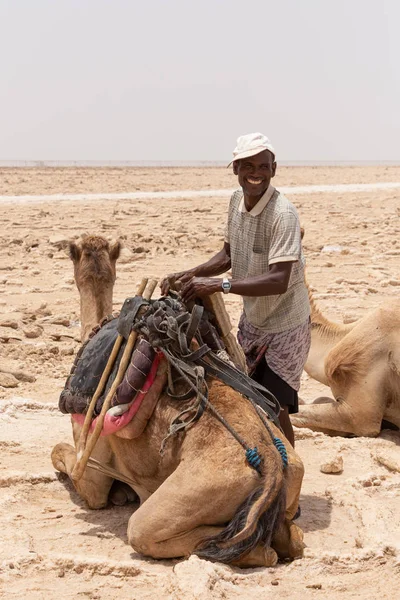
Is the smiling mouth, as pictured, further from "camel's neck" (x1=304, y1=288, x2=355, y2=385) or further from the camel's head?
"camel's neck" (x1=304, y1=288, x2=355, y2=385)

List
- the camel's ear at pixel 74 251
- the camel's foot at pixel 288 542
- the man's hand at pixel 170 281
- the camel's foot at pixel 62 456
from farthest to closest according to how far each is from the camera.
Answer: the camel's ear at pixel 74 251 < the camel's foot at pixel 62 456 < the man's hand at pixel 170 281 < the camel's foot at pixel 288 542

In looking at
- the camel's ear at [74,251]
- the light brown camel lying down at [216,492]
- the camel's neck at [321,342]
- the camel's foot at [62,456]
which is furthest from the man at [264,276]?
the camel's neck at [321,342]

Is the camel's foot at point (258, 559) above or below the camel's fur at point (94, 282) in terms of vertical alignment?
below

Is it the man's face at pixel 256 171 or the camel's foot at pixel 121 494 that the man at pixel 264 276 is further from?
the camel's foot at pixel 121 494

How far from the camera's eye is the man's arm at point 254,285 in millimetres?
4793

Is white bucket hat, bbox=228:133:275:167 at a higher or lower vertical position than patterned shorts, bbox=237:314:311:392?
higher

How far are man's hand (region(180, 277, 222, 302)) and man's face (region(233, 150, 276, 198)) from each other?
554mm

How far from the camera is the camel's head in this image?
581cm

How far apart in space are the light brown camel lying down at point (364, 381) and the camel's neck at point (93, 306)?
76.4 inches

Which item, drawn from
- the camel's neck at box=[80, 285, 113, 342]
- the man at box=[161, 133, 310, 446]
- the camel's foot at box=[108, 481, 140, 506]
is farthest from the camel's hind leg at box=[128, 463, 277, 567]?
the camel's neck at box=[80, 285, 113, 342]

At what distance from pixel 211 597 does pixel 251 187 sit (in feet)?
7.04

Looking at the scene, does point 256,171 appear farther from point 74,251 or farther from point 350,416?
point 350,416

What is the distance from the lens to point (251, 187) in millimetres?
4945

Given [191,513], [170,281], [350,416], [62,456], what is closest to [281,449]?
[191,513]
